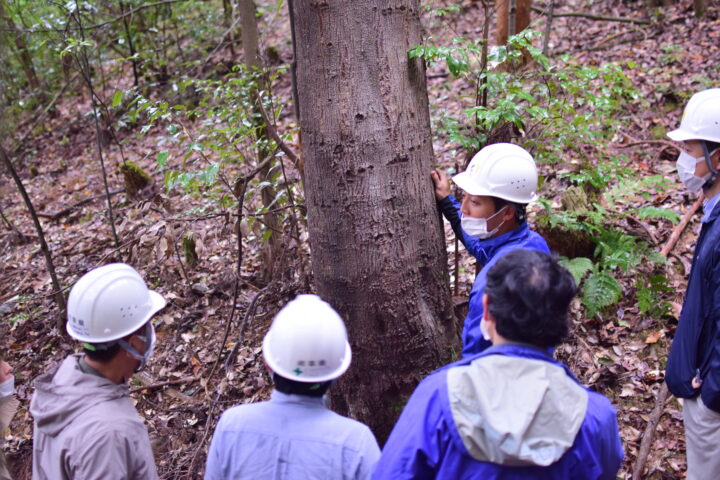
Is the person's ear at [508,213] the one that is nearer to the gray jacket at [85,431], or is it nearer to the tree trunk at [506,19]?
the gray jacket at [85,431]

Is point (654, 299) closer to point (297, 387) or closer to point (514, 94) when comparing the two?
point (514, 94)

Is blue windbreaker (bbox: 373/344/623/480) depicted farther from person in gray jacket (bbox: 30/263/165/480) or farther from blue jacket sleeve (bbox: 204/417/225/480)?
person in gray jacket (bbox: 30/263/165/480)

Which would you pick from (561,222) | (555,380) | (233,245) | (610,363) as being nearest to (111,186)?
(233,245)

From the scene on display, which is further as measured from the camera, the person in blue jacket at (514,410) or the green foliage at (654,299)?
the green foliage at (654,299)

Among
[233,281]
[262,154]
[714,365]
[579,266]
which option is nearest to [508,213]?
[714,365]

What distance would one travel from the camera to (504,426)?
1492 millimetres

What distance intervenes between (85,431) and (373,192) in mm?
1621

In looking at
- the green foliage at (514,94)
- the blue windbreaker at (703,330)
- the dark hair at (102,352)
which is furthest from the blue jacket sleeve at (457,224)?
the dark hair at (102,352)

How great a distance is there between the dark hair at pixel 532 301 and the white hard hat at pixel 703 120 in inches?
54.7

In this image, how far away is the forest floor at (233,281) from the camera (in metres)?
4.07

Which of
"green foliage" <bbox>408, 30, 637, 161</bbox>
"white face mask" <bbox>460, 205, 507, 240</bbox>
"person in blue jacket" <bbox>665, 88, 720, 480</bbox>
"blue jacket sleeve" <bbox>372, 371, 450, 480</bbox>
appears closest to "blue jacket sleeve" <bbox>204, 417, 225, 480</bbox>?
Answer: "blue jacket sleeve" <bbox>372, 371, 450, 480</bbox>

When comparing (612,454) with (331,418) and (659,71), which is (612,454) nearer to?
(331,418)

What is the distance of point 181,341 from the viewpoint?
541 cm

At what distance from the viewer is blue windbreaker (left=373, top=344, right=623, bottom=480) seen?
59.6 inches
